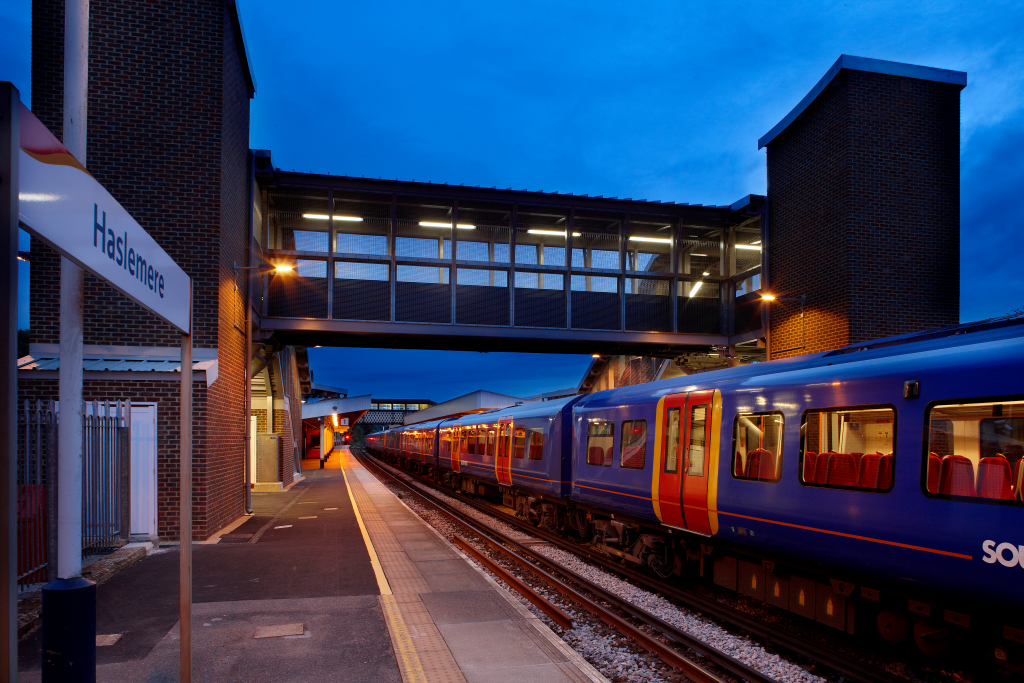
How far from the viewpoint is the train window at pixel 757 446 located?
694cm

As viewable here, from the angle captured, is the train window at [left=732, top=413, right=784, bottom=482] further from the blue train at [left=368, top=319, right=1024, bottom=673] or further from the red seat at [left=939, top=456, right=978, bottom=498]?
the red seat at [left=939, top=456, right=978, bottom=498]

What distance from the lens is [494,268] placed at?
18.2m

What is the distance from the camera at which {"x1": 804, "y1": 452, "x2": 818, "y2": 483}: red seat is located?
644cm

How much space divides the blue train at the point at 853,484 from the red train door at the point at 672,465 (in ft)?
0.08

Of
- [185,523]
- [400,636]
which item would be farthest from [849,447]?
[185,523]

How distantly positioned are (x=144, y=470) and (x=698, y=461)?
30.4 feet

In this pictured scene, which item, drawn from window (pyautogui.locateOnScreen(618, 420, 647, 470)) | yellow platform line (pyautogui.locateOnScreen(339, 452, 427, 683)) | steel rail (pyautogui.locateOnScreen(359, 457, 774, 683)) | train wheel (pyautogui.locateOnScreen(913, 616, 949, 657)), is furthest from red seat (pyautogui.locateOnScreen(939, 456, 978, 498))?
window (pyautogui.locateOnScreen(618, 420, 647, 470))

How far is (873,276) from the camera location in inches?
598

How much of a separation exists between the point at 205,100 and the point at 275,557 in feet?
28.1

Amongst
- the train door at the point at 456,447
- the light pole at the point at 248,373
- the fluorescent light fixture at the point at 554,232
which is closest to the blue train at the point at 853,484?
the light pole at the point at 248,373

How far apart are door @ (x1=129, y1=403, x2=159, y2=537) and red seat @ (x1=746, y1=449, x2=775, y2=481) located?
9.76 m

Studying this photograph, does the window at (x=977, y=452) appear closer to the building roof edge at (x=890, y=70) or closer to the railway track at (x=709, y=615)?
the railway track at (x=709, y=615)

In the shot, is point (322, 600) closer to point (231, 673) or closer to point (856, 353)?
point (231, 673)

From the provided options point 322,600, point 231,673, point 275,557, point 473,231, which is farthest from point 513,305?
point 231,673
